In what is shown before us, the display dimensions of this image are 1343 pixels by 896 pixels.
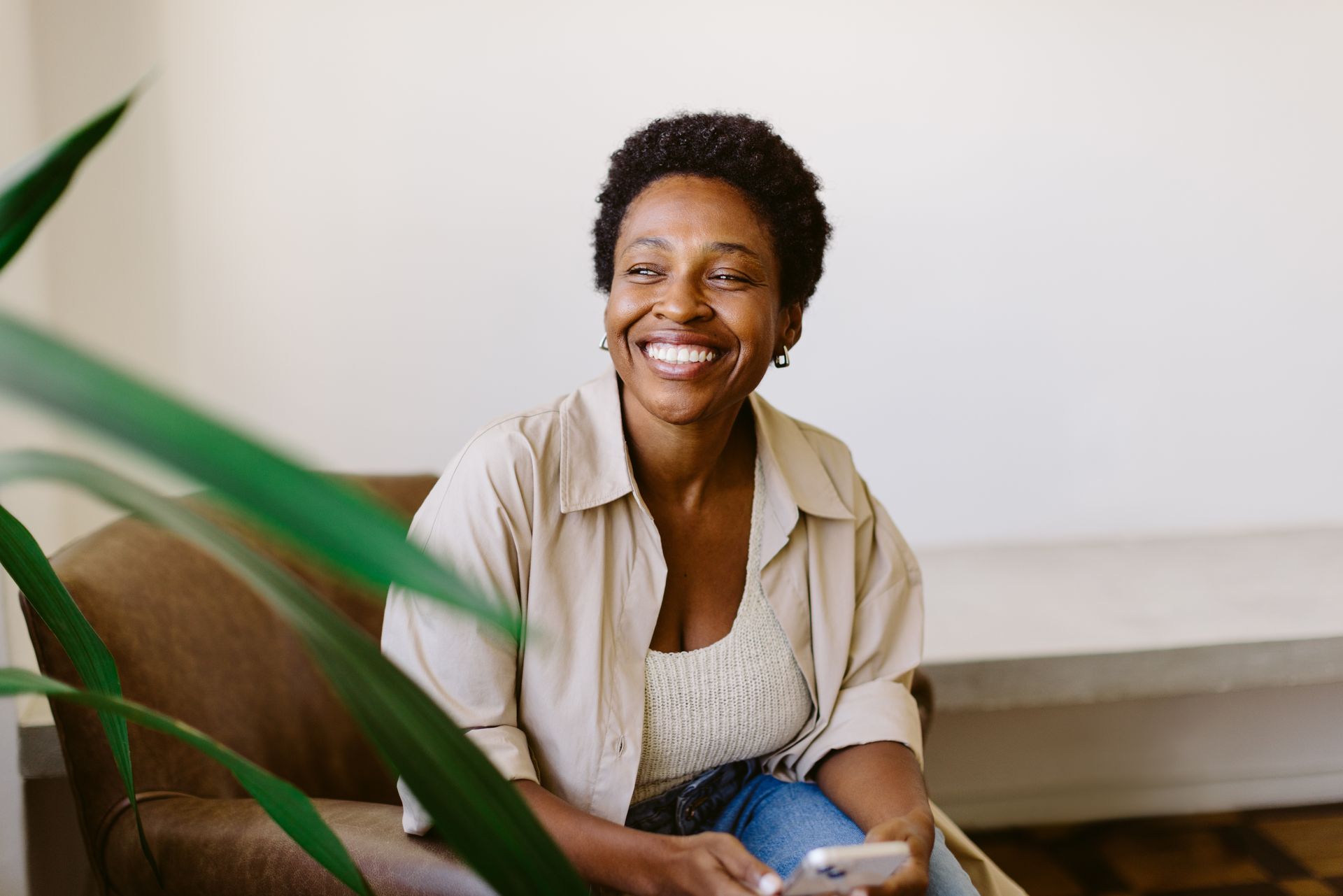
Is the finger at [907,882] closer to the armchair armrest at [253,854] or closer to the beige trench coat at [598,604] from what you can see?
the beige trench coat at [598,604]

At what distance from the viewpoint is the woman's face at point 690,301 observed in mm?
1436

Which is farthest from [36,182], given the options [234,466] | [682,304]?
[682,304]

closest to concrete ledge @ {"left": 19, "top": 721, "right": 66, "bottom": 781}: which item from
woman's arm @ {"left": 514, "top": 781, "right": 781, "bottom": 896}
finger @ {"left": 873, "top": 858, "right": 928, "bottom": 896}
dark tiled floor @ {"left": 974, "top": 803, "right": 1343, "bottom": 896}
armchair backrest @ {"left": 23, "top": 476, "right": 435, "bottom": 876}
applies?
armchair backrest @ {"left": 23, "top": 476, "right": 435, "bottom": 876}

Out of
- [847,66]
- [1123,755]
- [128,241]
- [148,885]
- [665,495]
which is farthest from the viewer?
[1123,755]

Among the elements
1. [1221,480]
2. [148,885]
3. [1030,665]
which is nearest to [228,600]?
[148,885]

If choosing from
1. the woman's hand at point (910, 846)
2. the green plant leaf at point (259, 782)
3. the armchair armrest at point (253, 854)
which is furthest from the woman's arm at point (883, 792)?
the green plant leaf at point (259, 782)

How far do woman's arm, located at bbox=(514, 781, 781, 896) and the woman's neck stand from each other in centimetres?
42

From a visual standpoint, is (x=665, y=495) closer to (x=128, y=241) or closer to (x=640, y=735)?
(x=640, y=735)

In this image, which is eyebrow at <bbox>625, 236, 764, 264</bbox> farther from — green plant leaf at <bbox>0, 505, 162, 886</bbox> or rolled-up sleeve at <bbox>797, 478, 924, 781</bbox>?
green plant leaf at <bbox>0, 505, 162, 886</bbox>

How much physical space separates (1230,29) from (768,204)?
166 cm

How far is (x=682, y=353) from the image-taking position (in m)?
1.43

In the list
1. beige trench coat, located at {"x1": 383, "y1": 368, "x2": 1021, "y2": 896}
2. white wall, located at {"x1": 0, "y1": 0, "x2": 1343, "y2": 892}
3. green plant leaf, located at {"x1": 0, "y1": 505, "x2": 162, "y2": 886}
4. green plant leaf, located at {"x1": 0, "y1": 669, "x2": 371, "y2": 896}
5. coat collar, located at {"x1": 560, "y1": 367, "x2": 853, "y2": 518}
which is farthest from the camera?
white wall, located at {"x1": 0, "y1": 0, "x2": 1343, "y2": 892}

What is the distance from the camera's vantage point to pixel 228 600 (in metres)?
1.61

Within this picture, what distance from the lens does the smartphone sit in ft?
3.55
